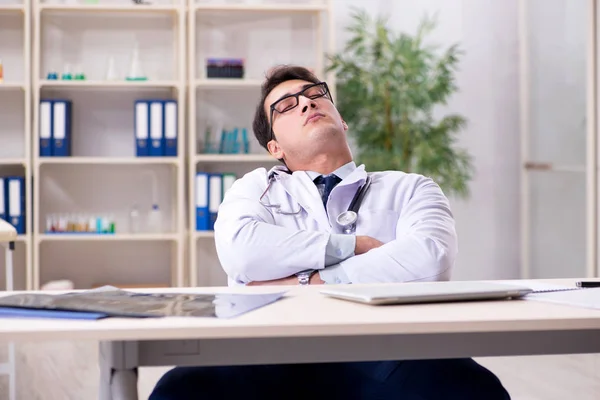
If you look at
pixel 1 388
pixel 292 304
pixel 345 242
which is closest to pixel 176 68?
pixel 1 388

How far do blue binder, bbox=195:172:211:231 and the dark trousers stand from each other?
10.5ft

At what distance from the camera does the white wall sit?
527cm

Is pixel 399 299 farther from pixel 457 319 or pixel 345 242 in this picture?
pixel 345 242

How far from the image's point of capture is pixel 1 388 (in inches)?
128

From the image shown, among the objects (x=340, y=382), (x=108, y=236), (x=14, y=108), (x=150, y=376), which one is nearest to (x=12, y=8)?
(x=14, y=108)

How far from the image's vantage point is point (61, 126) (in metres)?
4.71

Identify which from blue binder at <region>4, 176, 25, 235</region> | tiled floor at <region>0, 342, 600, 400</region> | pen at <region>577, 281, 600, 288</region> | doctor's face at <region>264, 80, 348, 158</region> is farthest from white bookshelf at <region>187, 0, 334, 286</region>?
pen at <region>577, 281, 600, 288</region>

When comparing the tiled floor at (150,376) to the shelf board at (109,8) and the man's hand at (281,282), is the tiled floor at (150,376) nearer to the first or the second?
the man's hand at (281,282)

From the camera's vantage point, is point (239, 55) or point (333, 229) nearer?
point (333, 229)

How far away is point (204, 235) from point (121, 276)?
27.2 inches

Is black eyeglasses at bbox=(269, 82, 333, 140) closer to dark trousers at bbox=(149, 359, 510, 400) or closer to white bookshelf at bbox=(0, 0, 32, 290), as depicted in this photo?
dark trousers at bbox=(149, 359, 510, 400)

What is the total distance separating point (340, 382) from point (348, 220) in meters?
0.62

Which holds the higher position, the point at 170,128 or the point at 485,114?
the point at 485,114

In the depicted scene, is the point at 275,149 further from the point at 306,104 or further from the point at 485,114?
the point at 485,114
